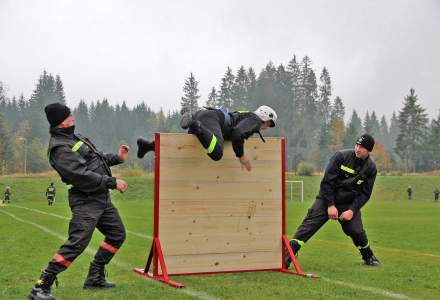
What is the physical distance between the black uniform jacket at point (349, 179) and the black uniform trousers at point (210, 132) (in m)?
2.19

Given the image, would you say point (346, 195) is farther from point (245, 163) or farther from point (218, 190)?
point (218, 190)

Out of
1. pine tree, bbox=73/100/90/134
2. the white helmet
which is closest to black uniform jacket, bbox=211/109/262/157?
the white helmet

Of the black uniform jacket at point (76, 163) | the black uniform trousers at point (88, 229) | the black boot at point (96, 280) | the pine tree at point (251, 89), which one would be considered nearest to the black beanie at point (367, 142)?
the black uniform trousers at point (88, 229)

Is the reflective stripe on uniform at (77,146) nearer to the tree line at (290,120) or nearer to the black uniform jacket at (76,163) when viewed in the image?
the black uniform jacket at (76,163)

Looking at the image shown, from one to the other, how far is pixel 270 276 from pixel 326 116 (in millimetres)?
112480

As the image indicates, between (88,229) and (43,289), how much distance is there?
30.9 inches

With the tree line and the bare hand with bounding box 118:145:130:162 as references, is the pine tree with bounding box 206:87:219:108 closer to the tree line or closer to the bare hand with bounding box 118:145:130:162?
the tree line

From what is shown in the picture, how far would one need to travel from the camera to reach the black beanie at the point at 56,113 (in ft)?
21.8

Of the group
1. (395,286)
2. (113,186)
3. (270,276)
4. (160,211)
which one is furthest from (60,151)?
(395,286)

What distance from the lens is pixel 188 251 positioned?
818cm

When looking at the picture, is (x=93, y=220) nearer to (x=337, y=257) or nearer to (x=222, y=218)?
(x=222, y=218)

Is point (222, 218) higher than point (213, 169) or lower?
lower

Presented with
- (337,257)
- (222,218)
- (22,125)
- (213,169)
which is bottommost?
(337,257)

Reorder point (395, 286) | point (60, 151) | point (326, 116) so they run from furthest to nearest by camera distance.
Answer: point (326, 116), point (395, 286), point (60, 151)
